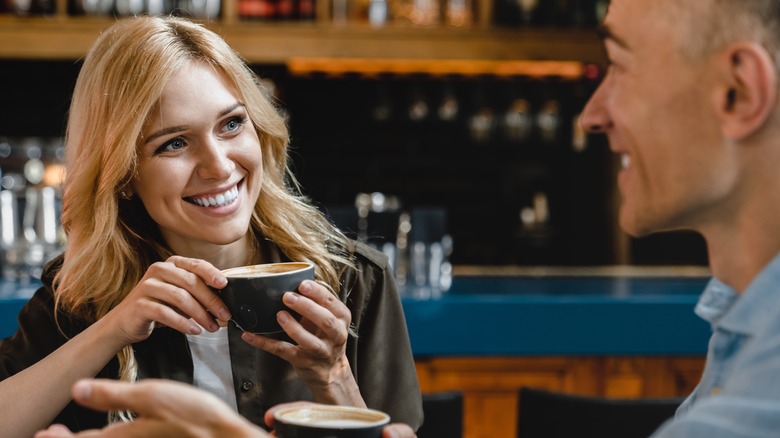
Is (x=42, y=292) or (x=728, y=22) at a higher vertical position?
(x=728, y=22)

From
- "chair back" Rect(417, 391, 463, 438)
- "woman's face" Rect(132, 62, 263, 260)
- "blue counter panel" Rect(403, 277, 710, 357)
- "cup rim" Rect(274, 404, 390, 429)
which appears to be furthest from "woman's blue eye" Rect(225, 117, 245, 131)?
"blue counter panel" Rect(403, 277, 710, 357)

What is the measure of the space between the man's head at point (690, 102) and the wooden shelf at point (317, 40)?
3.59m

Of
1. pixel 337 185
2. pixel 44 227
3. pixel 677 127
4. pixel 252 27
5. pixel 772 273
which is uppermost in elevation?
pixel 677 127

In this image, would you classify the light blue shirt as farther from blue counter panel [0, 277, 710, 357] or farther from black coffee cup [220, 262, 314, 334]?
blue counter panel [0, 277, 710, 357]

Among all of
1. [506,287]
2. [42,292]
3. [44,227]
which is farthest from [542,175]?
[42,292]

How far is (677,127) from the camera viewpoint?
803 millimetres

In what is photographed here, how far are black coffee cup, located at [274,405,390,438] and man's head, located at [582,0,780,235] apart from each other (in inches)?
13.0

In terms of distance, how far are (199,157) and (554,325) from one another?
1352mm

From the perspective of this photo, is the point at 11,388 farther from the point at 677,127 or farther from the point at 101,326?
the point at 677,127

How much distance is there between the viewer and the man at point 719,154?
711mm

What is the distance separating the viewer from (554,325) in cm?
244

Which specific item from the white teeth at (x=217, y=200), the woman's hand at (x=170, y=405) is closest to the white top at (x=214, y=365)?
the white teeth at (x=217, y=200)

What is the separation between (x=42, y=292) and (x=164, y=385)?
2.97 feet

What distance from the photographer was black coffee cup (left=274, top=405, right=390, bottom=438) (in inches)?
32.3
